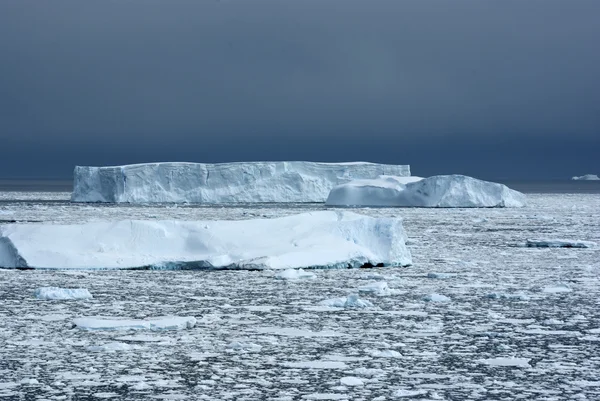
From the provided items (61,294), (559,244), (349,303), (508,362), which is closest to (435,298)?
(349,303)

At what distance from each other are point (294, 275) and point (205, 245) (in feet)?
4.70

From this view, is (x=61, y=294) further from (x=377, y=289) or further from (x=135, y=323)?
(x=377, y=289)

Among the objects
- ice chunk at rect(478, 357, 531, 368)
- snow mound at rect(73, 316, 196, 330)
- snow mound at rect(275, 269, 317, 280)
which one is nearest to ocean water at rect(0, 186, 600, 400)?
ice chunk at rect(478, 357, 531, 368)

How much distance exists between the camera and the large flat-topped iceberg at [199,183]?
32.4 metres

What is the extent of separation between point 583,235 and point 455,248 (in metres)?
4.38

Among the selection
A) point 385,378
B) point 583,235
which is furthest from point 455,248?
point 385,378

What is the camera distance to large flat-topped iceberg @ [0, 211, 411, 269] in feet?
30.8

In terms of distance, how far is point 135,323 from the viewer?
5.62 meters

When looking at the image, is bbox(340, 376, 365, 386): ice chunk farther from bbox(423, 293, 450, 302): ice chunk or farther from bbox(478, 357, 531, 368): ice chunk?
bbox(423, 293, 450, 302): ice chunk

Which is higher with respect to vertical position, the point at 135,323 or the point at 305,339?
the point at 135,323

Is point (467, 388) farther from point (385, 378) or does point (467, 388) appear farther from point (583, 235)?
point (583, 235)

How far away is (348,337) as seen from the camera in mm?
5312

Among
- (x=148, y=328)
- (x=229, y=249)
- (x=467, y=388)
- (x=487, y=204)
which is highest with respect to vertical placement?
(x=487, y=204)

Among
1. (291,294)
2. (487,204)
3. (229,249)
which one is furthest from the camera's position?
(487,204)
